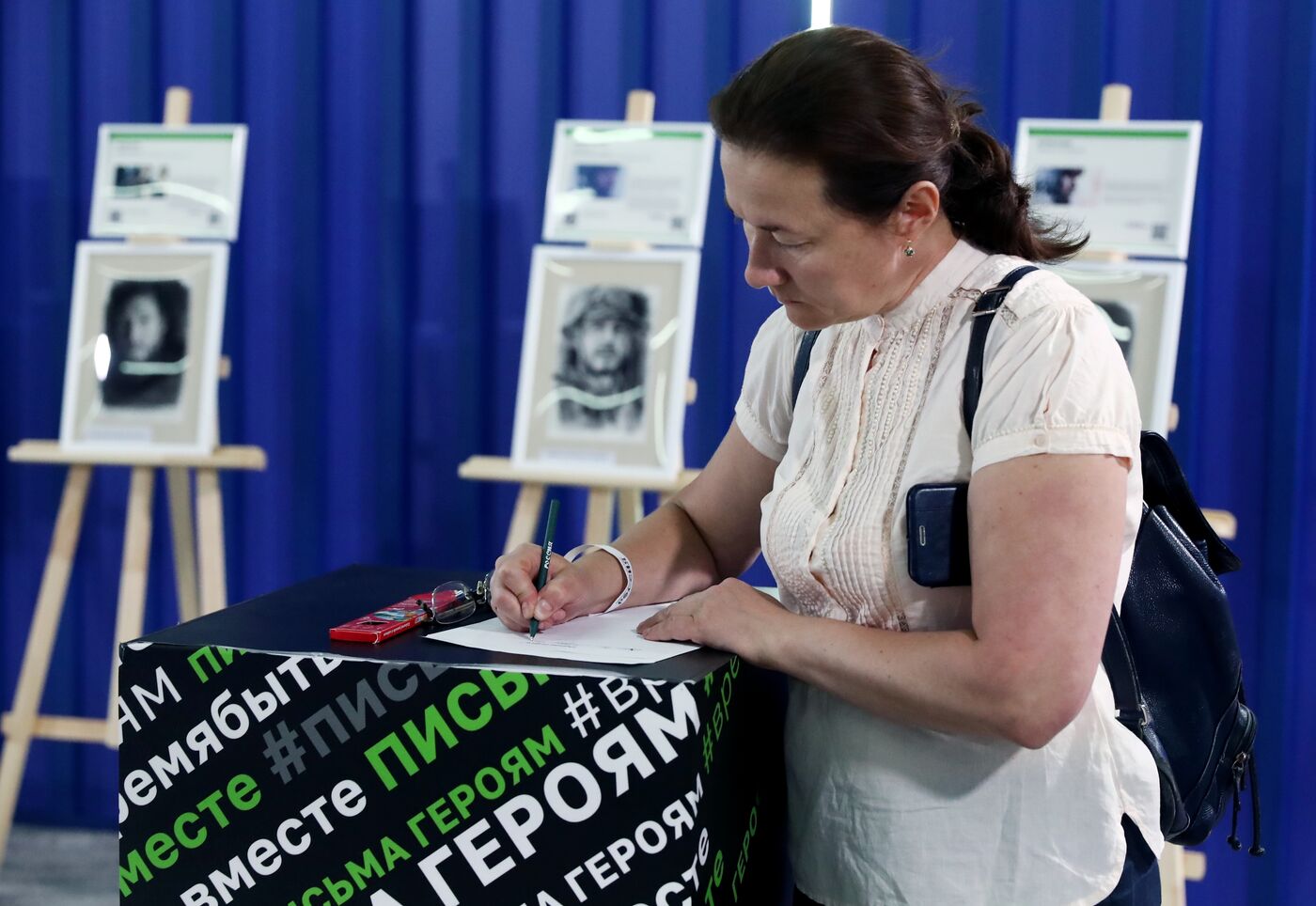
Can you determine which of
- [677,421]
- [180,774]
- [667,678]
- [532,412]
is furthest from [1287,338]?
[180,774]

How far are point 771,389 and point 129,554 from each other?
1973 millimetres

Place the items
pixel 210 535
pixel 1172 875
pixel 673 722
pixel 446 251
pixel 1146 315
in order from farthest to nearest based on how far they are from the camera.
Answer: pixel 446 251 < pixel 210 535 < pixel 1146 315 < pixel 1172 875 < pixel 673 722

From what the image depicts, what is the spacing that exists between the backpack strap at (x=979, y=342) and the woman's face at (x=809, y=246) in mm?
79

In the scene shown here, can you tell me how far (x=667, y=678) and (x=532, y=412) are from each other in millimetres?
1748

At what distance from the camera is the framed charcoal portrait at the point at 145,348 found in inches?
113

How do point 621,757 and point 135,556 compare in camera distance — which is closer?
point 621,757

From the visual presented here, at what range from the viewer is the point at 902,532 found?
1087 mm

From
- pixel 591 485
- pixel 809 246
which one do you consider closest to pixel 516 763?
pixel 809 246

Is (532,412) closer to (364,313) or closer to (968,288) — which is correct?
(364,313)

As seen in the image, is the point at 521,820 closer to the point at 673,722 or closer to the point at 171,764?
the point at 673,722

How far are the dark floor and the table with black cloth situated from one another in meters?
2.09

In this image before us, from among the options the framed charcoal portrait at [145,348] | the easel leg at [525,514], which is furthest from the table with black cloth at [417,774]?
the framed charcoal portrait at [145,348]

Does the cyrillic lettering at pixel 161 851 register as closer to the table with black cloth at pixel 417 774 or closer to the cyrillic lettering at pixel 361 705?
the table with black cloth at pixel 417 774

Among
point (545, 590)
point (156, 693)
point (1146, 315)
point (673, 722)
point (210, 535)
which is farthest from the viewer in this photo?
point (210, 535)
